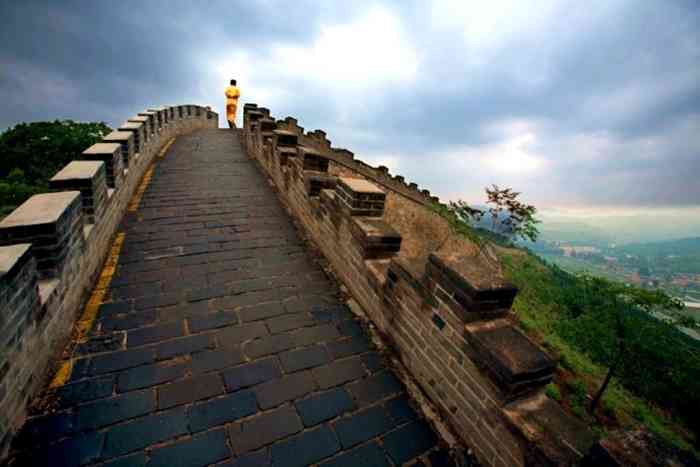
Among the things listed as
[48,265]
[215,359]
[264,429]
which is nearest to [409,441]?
[264,429]

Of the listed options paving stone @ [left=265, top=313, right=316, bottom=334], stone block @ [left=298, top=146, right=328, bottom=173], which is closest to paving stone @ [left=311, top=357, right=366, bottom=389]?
paving stone @ [left=265, top=313, right=316, bottom=334]

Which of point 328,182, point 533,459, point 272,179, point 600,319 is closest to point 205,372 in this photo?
point 533,459

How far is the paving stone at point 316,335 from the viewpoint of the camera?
3.22 metres

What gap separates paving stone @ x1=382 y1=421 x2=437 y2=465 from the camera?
92.4 inches

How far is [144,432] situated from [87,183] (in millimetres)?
2913

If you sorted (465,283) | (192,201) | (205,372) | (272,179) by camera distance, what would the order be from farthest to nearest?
(272,179) < (192,201) < (205,372) < (465,283)

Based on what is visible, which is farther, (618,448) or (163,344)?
(163,344)

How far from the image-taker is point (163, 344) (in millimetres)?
2883

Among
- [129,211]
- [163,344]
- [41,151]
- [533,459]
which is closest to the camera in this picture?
[533,459]

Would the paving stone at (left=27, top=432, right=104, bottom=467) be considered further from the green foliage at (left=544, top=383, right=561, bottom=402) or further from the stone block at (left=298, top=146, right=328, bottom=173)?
the green foliage at (left=544, top=383, right=561, bottom=402)

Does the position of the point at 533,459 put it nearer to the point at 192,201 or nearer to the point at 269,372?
the point at 269,372

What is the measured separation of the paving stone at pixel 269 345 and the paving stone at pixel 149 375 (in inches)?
22.2

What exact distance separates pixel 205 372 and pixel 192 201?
171 inches

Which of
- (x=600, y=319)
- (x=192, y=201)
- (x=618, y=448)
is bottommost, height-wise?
(x=600, y=319)
